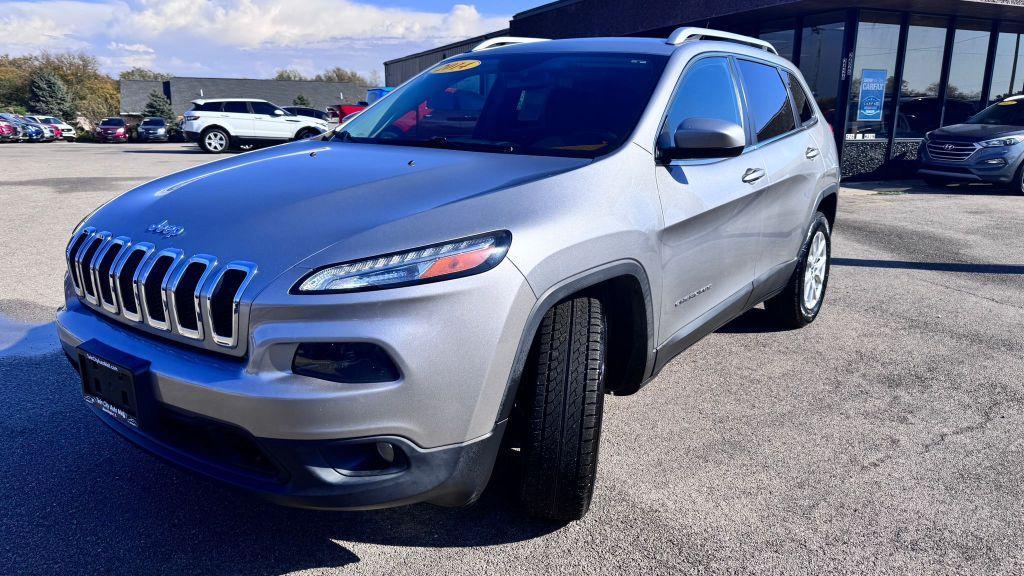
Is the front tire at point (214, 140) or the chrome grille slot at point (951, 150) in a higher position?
the chrome grille slot at point (951, 150)

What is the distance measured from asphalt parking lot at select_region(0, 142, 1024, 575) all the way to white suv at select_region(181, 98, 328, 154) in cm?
1901

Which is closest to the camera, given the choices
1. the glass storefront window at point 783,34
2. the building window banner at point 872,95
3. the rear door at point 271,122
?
the building window banner at point 872,95

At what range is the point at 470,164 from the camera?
2846 mm

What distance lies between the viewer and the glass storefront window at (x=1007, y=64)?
15805 millimetres

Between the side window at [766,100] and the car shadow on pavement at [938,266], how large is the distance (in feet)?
10.1

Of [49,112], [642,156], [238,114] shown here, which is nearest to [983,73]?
[642,156]

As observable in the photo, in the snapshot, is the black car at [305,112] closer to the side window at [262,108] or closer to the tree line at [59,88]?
the side window at [262,108]

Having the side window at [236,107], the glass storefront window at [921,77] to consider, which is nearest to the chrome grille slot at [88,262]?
the glass storefront window at [921,77]

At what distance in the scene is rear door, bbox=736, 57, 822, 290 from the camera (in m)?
3.99

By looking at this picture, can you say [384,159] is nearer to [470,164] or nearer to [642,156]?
[470,164]

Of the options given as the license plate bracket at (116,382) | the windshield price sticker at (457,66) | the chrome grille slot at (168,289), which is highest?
the windshield price sticker at (457,66)

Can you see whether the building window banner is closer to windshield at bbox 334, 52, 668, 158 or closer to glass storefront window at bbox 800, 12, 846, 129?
glass storefront window at bbox 800, 12, 846, 129

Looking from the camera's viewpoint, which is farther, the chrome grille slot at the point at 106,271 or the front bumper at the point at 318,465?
the chrome grille slot at the point at 106,271

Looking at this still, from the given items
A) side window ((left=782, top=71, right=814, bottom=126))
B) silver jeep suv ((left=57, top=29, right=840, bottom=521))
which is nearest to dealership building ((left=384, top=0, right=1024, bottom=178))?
side window ((left=782, top=71, right=814, bottom=126))
